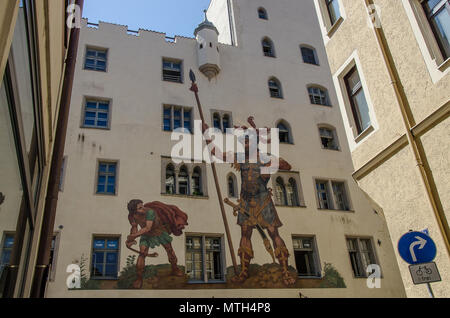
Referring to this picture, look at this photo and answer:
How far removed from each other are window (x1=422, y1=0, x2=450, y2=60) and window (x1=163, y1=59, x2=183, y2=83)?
12.7m

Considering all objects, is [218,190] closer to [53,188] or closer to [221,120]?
[221,120]

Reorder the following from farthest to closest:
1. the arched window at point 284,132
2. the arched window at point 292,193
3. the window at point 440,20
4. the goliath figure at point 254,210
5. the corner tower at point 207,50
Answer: the arched window at point 284,132 → the corner tower at point 207,50 → the arched window at point 292,193 → the goliath figure at point 254,210 → the window at point 440,20

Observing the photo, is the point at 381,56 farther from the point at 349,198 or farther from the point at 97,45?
the point at 97,45

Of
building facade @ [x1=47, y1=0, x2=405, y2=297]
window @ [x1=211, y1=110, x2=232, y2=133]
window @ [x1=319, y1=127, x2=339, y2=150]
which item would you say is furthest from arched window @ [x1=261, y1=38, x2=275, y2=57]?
window @ [x1=211, y1=110, x2=232, y2=133]

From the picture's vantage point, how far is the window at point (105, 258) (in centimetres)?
1360

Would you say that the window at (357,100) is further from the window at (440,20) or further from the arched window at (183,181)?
the arched window at (183,181)

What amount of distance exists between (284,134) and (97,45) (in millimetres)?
9060

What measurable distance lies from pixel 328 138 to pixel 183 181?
7905mm

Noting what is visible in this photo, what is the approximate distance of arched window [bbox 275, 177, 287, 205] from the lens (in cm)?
1741

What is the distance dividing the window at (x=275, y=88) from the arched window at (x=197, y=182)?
19.1 feet

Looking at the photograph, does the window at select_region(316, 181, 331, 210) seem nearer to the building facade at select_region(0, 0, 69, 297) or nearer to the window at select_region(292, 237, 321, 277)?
the window at select_region(292, 237, 321, 277)

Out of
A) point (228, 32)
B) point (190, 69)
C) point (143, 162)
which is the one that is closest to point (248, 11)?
point (228, 32)

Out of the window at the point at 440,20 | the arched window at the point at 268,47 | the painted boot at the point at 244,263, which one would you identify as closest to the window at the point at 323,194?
Answer: the painted boot at the point at 244,263

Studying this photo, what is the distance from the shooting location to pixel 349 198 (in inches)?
730
